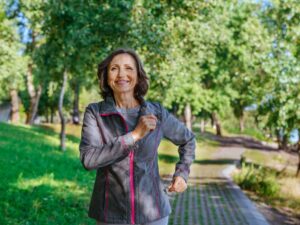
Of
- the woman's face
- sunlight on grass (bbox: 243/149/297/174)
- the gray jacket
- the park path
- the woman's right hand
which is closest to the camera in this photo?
the woman's right hand

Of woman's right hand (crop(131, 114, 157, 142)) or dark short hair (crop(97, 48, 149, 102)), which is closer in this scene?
woman's right hand (crop(131, 114, 157, 142))

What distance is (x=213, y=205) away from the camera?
40.6 feet

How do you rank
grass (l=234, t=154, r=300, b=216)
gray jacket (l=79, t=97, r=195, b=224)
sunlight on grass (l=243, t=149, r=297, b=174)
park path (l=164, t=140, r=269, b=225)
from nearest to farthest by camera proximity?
1. gray jacket (l=79, t=97, r=195, b=224)
2. park path (l=164, t=140, r=269, b=225)
3. grass (l=234, t=154, r=300, b=216)
4. sunlight on grass (l=243, t=149, r=297, b=174)

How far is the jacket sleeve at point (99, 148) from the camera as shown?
2754 millimetres

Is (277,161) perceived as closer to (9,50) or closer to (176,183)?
(9,50)

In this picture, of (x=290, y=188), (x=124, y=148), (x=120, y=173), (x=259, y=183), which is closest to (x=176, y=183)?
(x=120, y=173)

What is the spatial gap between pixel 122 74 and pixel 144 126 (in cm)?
48

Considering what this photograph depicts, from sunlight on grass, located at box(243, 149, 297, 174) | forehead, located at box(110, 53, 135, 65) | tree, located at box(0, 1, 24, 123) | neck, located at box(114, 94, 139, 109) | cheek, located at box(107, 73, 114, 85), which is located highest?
tree, located at box(0, 1, 24, 123)

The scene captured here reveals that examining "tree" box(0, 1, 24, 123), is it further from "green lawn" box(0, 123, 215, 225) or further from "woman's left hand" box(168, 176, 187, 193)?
"woman's left hand" box(168, 176, 187, 193)

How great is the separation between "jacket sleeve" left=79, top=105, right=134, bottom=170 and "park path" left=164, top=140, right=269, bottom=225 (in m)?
7.10

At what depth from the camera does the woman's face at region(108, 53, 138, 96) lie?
305 cm

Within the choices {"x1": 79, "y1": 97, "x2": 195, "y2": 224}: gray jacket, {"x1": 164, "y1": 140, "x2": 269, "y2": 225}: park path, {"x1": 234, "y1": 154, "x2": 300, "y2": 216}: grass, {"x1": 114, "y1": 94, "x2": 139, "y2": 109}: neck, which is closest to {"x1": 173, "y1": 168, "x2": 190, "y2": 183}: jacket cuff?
{"x1": 79, "y1": 97, "x2": 195, "y2": 224}: gray jacket

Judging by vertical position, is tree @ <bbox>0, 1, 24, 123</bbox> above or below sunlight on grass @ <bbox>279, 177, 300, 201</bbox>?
above

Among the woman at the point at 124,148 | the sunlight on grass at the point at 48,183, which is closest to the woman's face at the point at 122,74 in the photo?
the woman at the point at 124,148
